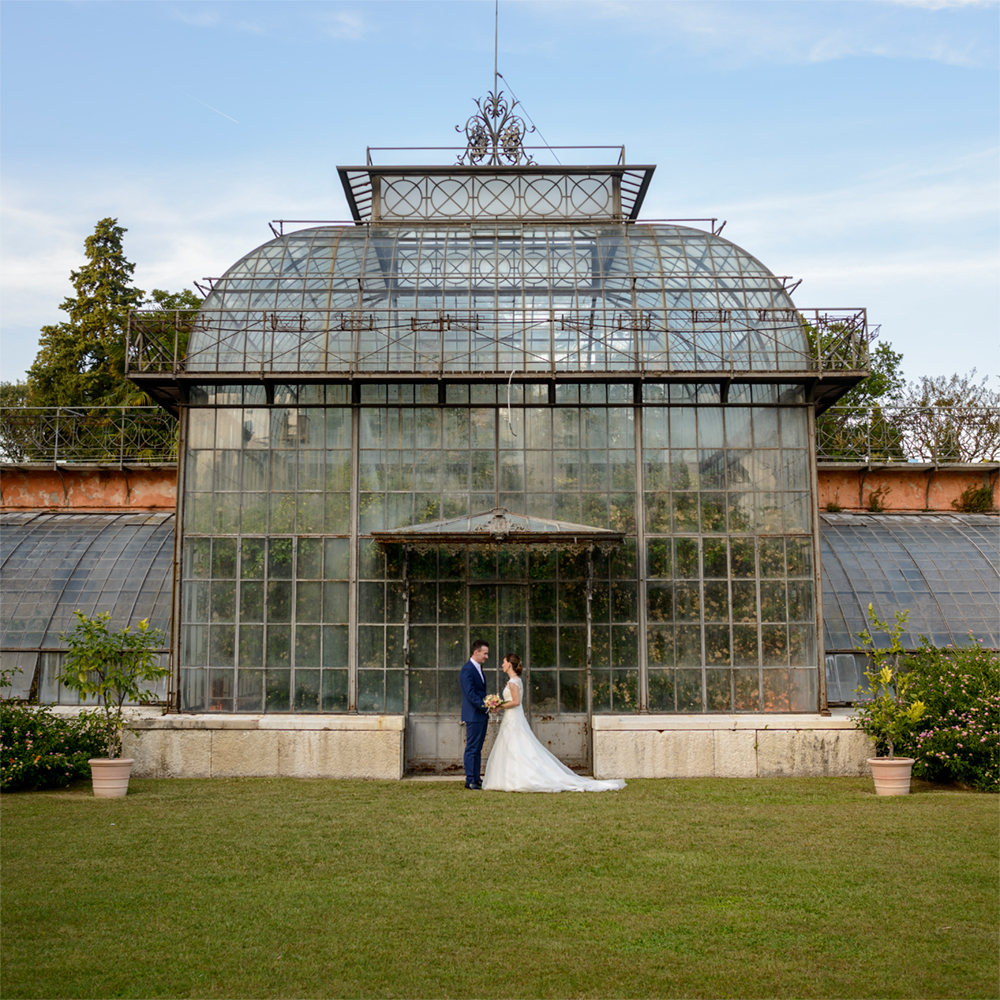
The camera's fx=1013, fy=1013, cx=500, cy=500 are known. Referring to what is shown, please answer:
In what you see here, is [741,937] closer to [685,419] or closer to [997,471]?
[685,419]

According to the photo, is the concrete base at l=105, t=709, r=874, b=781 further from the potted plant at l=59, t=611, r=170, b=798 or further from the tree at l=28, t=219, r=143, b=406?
the tree at l=28, t=219, r=143, b=406

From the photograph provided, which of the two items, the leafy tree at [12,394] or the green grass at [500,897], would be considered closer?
the green grass at [500,897]

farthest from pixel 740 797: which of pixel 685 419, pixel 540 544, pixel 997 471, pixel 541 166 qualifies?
pixel 997 471

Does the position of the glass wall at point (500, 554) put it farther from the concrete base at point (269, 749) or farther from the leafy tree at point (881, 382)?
the leafy tree at point (881, 382)

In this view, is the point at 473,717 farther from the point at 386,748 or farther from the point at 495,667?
the point at 386,748

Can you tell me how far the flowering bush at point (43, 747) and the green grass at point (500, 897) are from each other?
0.96m

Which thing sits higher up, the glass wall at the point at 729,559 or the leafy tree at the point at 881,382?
the leafy tree at the point at 881,382

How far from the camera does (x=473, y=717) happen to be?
613 inches

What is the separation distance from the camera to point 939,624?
20594 mm

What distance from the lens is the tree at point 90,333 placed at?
35.8m

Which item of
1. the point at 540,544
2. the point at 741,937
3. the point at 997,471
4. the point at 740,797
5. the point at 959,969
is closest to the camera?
the point at 959,969

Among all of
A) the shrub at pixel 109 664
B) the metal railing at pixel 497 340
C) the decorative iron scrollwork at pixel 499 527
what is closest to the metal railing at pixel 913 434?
the metal railing at pixel 497 340

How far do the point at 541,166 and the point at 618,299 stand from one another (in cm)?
431

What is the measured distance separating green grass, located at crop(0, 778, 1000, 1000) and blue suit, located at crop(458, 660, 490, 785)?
1347mm
